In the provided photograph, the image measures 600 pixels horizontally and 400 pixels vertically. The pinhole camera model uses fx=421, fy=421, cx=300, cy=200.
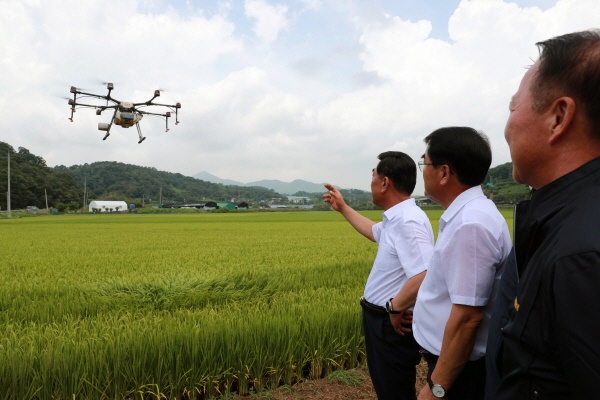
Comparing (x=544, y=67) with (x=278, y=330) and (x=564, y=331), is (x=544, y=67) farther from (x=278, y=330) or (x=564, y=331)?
(x=278, y=330)

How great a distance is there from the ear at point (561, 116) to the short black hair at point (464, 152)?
89 cm

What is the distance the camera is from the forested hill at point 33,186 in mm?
72812

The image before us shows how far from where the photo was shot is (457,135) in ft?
6.36

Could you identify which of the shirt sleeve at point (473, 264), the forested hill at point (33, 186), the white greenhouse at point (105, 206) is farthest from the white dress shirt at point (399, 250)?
the white greenhouse at point (105, 206)

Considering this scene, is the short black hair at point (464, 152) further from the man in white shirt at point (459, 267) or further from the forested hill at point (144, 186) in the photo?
the forested hill at point (144, 186)

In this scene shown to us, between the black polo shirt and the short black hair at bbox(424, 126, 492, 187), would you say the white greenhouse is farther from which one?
the black polo shirt

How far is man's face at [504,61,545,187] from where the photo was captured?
1062 millimetres

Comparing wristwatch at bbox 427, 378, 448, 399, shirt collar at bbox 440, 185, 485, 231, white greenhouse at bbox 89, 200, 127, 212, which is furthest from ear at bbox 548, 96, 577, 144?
white greenhouse at bbox 89, 200, 127, 212

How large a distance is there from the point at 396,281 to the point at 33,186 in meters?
87.3

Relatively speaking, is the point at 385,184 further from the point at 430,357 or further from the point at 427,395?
the point at 427,395

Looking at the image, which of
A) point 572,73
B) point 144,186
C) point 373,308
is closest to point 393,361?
point 373,308

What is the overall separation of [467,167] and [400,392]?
1.41 meters

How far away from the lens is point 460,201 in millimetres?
1874

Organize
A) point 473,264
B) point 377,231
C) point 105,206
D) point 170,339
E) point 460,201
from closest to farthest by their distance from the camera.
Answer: point 473,264
point 460,201
point 377,231
point 170,339
point 105,206
